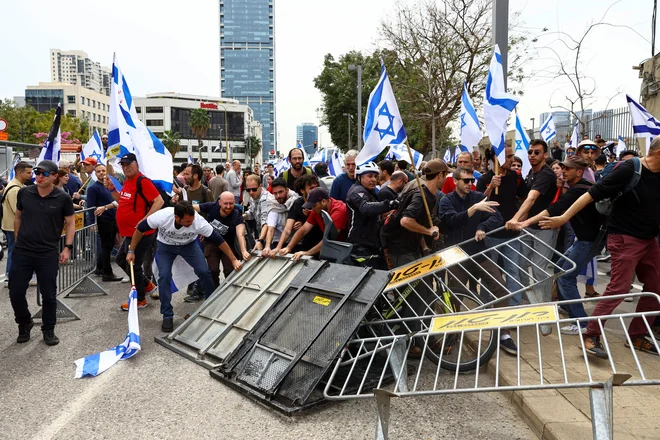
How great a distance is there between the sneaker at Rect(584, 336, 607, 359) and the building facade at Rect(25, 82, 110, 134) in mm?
105179

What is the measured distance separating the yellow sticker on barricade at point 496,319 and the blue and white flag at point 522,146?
3970 mm

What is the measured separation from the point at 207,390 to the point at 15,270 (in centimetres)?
277

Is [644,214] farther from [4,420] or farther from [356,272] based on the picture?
[4,420]

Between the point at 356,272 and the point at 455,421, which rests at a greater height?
the point at 356,272

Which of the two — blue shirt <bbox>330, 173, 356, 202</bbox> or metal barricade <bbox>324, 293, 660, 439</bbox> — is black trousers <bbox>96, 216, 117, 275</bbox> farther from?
metal barricade <bbox>324, 293, 660, 439</bbox>

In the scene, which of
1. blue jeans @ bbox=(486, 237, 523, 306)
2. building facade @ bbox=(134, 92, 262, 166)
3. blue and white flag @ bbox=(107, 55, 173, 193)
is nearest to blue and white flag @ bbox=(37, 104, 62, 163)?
blue and white flag @ bbox=(107, 55, 173, 193)

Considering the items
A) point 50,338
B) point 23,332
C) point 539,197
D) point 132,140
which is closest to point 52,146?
point 132,140

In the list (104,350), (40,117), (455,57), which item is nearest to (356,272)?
(104,350)

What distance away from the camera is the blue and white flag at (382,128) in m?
5.95

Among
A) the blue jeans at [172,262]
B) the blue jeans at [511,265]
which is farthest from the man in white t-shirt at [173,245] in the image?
the blue jeans at [511,265]

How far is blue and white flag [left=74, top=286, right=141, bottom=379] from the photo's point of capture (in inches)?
195

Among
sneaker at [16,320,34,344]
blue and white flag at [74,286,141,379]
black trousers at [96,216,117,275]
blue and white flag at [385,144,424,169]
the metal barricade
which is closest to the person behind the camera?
the metal barricade

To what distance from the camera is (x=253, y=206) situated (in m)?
8.60

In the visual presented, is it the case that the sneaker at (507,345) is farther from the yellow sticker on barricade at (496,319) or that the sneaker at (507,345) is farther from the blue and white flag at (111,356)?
the blue and white flag at (111,356)
